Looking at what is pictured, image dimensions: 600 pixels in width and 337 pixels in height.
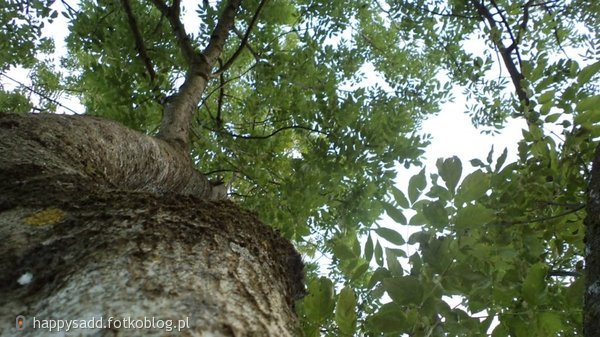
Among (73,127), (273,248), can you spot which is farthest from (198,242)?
(73,127)

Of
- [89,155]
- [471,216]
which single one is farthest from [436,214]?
[89,155]

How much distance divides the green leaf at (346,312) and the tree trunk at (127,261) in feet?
0.39

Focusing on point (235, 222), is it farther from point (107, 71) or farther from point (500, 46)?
point (500, 46)

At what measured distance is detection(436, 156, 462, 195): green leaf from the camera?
132 cm

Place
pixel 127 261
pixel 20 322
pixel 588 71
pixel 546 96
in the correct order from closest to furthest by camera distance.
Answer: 1. pixel 20 322
2. pixel 127 261
3. pixel 588 71
4. pixel 546 96

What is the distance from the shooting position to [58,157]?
1420mm

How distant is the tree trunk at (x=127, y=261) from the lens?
0.66m

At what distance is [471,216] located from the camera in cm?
124

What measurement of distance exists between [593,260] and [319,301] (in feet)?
2.39

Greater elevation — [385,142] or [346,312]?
[385,142]

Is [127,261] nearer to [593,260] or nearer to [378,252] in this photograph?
[378,252]

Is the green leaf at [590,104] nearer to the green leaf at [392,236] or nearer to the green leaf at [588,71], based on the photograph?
the green leaf at [588,71]

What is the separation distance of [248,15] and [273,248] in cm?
343

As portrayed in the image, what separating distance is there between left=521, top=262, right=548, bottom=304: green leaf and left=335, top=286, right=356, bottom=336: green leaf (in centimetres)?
46
